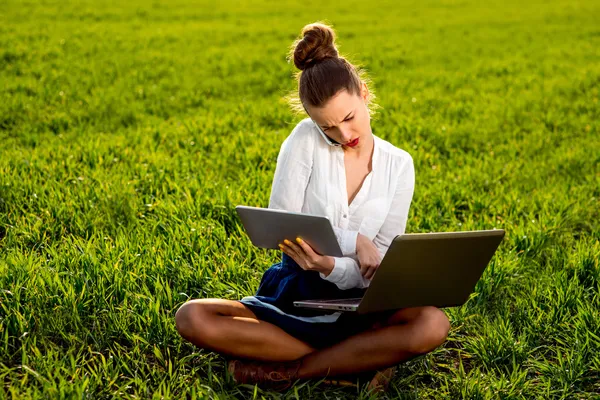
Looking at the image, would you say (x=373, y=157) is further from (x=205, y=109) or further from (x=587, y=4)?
(x=587, y=4)

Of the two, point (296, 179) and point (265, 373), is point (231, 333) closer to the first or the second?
point (265, 373)

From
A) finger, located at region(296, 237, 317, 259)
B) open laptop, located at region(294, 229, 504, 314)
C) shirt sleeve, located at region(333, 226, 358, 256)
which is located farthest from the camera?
shirt sleeve, located at region(333, 226, 358, 256)

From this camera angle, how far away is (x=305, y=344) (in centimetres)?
323

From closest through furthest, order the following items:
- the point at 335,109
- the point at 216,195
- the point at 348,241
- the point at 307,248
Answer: the point at 307,248
the point at 335,109
the point at 348,241
the point at 216,195

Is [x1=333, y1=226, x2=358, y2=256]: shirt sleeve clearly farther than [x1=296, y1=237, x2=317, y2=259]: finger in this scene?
Yes

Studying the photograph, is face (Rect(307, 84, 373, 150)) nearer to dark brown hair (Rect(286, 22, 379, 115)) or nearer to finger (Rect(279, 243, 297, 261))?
dark brown hair (Rect(286, 22, 379, 115))

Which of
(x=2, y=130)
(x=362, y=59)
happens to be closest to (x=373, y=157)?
(x=2, y=130)

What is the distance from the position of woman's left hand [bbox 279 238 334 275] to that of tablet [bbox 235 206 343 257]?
2cm

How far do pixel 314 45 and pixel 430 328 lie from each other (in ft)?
4.14

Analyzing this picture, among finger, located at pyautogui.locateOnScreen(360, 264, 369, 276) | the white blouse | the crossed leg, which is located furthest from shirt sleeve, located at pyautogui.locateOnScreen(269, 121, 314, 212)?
the crossed leg

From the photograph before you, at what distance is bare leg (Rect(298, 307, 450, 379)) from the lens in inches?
123

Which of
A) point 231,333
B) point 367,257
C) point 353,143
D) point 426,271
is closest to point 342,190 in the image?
point 353,143

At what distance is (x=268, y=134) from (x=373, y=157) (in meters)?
3.44

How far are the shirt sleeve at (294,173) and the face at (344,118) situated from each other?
0.37 ft
